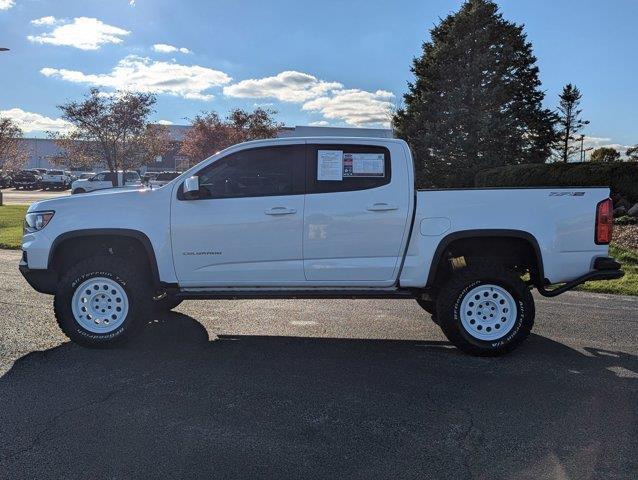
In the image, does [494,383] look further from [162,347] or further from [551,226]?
[162,347]

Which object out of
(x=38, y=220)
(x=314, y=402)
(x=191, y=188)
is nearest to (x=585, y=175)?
(x=191, y=188)

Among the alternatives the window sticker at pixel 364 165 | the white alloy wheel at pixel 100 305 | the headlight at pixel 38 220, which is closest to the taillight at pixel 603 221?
the window sticker at pixel 364 165

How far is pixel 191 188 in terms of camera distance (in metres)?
5.25

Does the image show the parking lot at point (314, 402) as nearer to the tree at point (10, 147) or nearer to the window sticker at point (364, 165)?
the window sticker at point (364, 165)

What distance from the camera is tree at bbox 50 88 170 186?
2555 centimetres

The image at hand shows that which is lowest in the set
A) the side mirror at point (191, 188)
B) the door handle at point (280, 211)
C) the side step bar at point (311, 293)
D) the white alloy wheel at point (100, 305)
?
the white alloy wheel at point (100, 305)

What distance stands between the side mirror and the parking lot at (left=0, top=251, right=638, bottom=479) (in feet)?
4.84

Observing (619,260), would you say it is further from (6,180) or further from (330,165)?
(6,180)

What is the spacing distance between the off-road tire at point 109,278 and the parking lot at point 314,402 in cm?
15

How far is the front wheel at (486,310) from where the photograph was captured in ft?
17.3

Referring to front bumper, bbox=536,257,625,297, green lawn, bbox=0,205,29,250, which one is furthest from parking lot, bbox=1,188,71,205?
front bumper, bbox=536,257,625,297

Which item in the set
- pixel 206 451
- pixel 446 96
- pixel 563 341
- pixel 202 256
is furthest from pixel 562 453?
pixel 446 96

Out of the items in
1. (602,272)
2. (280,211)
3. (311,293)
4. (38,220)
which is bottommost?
(311,293)

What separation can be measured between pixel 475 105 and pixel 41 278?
23.6 meters
